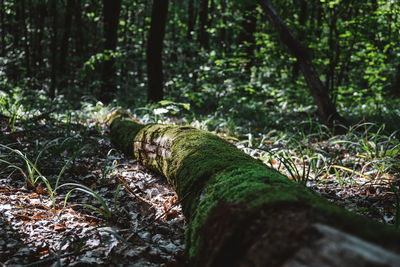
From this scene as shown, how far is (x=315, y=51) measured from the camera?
6.12 metres

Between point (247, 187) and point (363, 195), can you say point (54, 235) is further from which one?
point (363, 195)

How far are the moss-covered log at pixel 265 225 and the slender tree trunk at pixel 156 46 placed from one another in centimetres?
566

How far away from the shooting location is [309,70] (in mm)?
5031

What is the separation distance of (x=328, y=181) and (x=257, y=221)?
2275 millimetres

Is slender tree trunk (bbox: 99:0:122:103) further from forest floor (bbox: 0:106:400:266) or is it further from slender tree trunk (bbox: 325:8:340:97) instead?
slender tree trunk (bbox: 325:8:340:97)

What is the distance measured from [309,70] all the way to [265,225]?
4.87m

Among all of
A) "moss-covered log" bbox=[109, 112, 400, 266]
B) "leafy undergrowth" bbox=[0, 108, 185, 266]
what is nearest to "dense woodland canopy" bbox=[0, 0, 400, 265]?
"leafy undergrowth" bbox=[0, 108, 185, 266]

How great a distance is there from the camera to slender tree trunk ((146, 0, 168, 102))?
6.70 metres

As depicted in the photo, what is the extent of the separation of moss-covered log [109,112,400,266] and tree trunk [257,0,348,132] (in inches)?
155

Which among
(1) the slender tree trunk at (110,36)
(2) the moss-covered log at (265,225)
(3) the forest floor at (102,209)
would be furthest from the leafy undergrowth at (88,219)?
(1) the slender tree trunk at (110,36)

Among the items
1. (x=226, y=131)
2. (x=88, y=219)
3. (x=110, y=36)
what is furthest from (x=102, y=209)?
(x=110, y=36)

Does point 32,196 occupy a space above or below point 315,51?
below

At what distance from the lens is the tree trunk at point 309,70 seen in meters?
5.02

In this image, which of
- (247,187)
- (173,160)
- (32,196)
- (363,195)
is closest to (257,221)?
(247,187)
